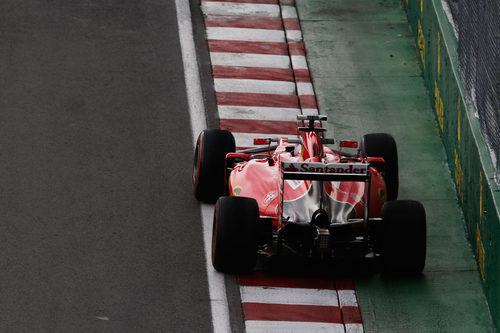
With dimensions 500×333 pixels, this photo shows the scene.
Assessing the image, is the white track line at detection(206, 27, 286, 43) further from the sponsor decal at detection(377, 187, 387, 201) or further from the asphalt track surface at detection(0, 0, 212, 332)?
the sponsor decal at detection(377, 187, 387, 201)

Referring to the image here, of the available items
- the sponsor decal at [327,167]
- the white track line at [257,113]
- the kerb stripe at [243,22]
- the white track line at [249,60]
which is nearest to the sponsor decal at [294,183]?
the sponsor decal at [327,167]

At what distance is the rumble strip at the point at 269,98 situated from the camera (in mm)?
11773

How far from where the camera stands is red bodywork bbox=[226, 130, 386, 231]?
11906 millimetres

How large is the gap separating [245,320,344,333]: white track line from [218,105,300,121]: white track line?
4.65 m

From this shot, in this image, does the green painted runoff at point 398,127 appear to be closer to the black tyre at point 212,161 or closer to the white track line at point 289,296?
the white track line at point 289,296

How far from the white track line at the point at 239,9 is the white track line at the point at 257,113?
302 centimetres

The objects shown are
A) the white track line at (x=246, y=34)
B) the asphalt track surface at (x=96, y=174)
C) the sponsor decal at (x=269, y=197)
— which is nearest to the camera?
the asphalt track surface at (x=96, y=174)

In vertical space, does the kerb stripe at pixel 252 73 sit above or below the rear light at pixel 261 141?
below

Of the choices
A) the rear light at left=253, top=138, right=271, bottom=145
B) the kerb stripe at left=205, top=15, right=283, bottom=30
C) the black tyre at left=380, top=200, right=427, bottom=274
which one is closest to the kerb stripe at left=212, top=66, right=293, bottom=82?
the kerb stripe at left=205, top=15, right=283, bottom=30

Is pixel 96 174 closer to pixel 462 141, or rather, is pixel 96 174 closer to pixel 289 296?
pixel 289 296

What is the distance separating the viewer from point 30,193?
1360 centimetres

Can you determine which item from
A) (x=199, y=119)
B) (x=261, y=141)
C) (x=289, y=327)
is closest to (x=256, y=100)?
(x=199, y=119)

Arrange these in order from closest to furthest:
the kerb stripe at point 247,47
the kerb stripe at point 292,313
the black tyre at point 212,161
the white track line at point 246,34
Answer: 1. the kerb stripe at point 292,313
2. the black tyre at point 212,161
3. the kerb stripe at point 247,47
4. the white track line at point 246,34

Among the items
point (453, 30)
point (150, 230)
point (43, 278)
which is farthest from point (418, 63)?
point (43, 278)
